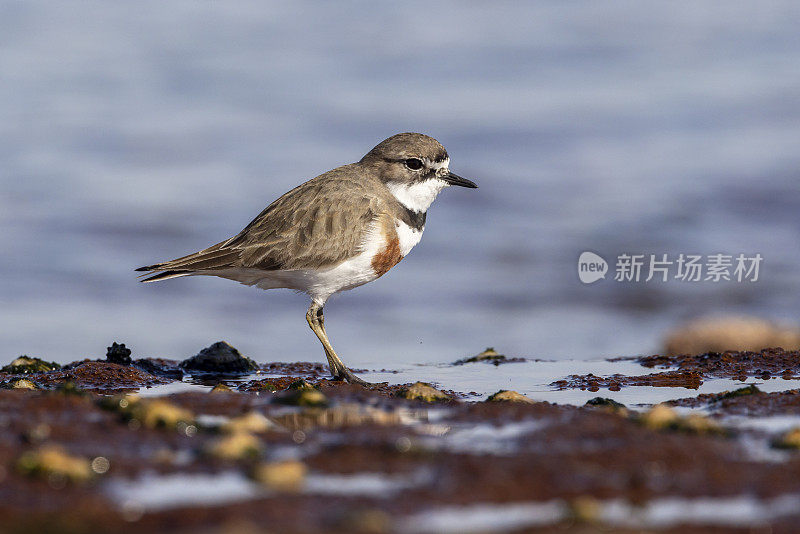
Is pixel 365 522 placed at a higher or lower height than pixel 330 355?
lower

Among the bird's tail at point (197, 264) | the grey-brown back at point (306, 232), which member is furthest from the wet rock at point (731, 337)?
the bird's tail at point (197, 264)

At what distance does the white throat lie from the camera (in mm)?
6773

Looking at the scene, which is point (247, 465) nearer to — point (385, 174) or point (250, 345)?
point (385, 174)

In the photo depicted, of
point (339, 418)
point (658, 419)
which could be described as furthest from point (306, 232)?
point (658, 419)

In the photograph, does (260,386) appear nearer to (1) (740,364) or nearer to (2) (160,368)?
(2) (160,368)

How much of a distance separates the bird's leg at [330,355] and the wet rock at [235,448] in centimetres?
288

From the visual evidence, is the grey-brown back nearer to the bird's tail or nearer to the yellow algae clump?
the bird's tail

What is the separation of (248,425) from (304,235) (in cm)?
327

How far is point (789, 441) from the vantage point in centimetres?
303

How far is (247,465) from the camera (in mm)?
2672

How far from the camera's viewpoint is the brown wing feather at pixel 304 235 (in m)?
6.29

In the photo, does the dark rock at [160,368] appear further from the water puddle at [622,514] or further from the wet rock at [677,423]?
the water puddle at [622,514]

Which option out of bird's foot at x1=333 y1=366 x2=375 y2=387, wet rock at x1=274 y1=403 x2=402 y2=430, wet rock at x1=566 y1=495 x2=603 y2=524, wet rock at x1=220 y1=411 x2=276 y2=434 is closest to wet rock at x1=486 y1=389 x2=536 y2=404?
wet rock at x1=274 y1=403 x2=402 y2=430

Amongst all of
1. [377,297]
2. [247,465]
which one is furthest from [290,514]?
[377,297]
